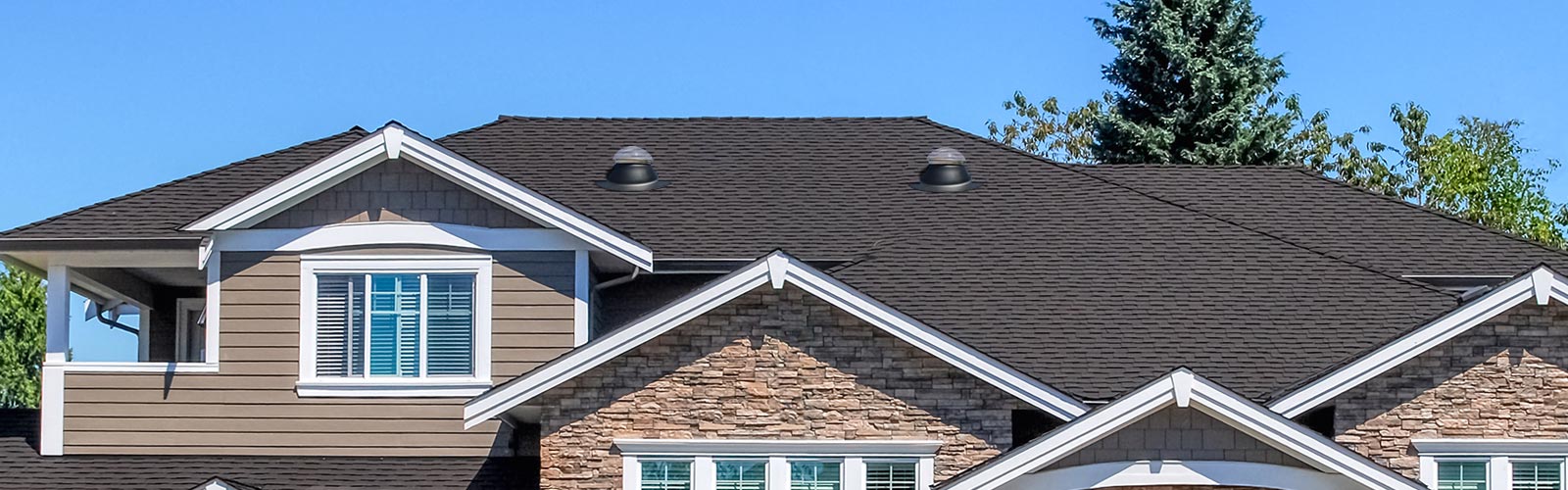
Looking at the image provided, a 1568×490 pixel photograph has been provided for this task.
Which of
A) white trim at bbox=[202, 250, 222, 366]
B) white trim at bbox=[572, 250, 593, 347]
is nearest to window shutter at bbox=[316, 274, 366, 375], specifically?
white trim at bbox=[202, 250, 222, 366]

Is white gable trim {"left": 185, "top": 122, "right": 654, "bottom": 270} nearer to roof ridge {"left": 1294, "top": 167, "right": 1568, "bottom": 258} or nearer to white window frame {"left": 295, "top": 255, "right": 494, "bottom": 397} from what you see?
white window frame {"left": 295, "top": 255, "right": 494, "bottom": 397}

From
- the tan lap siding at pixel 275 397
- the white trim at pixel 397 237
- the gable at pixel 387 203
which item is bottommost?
the tan lap siding at pixel 275 397

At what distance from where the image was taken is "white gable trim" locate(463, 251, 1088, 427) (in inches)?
762

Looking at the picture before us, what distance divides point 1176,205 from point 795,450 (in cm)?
696

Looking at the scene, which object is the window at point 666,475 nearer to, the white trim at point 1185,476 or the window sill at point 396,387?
the window sill at point 396,387

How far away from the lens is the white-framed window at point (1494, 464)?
20.0 m

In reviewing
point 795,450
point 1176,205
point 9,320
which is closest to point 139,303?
point 795,450

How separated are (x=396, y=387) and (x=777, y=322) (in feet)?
14.1

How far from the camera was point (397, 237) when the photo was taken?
21.9 meters

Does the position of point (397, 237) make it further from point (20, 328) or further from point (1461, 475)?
point (20, 328)

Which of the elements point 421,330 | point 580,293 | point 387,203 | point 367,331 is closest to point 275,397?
point 367,331

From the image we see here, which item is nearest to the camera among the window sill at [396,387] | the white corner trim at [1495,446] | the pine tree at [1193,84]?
the white corner trim at [1495,446]

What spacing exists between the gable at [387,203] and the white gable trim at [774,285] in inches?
116

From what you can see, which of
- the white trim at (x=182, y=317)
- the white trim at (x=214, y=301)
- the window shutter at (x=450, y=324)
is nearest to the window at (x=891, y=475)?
the window shutter at (x=450, y=324)
